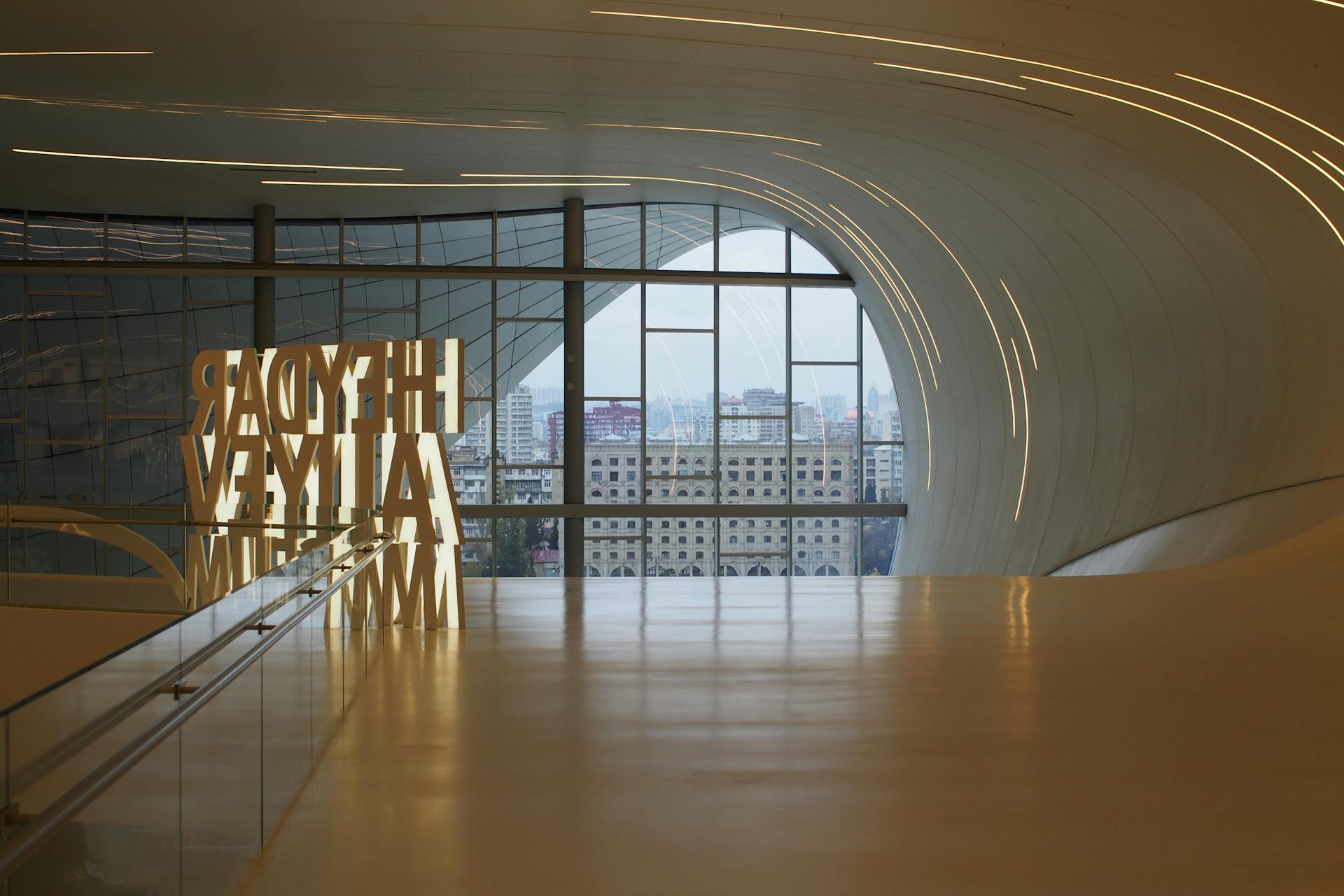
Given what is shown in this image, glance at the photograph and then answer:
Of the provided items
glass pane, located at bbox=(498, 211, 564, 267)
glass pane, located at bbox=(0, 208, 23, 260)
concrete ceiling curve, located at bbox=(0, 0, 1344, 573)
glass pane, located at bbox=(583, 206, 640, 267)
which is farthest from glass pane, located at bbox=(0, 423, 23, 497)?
glass pane, located at bbox=(583, 206, 640, 267)

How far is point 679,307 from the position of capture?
18641 mm

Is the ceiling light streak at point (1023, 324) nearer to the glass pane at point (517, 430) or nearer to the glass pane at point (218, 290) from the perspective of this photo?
the glass pane at point (517, 430)

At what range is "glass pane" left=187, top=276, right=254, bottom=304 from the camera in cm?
1789

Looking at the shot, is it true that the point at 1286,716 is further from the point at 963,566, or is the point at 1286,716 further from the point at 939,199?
the point at 963,566

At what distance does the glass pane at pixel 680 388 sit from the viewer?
61.1ft

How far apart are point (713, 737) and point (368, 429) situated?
3.93 meters

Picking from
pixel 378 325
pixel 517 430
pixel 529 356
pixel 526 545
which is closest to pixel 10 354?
pixel 378 325

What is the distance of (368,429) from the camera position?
24.1 feet

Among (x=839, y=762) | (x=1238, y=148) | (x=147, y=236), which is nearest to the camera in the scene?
(x=839, y=762)

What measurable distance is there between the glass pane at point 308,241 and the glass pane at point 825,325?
793 centimetres

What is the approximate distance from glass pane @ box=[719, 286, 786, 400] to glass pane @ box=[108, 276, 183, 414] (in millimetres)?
9177

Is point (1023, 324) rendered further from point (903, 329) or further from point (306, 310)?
point (306, 310)

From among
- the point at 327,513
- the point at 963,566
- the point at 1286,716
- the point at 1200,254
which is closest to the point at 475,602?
the point at 327,513

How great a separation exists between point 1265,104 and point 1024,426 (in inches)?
272
